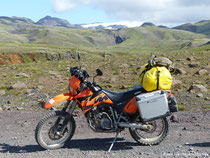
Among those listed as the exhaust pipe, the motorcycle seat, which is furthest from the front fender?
the exhaust pipe

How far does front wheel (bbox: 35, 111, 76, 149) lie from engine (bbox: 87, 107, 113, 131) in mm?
728

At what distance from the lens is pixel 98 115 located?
6.68 metres

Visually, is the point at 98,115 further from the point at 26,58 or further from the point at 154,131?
the point at 26,58

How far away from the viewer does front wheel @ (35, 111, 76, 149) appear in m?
6.77

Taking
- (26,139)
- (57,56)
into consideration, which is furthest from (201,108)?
(57,56)

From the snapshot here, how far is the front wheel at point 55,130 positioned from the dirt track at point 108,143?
25cm

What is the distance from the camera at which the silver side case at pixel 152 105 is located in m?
6.35

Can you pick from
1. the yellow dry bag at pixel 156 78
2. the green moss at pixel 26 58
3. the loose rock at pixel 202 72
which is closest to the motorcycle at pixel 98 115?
the yellow dry bag at pixel 156 78

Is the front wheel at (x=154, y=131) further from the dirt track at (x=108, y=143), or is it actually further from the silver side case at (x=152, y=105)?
A: the silver side case at (x=152, y=105)

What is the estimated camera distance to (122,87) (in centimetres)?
1516

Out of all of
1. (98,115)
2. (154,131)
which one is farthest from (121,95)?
(154,131)

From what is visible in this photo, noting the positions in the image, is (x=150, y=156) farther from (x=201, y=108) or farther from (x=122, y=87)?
(x=122, y=87)

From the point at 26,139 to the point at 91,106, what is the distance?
290cm

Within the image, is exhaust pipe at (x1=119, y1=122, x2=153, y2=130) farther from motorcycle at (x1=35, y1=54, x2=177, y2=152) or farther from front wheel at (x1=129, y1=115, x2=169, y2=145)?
front wheel at (x1=129, y1=115, x2=169, y2=145)
